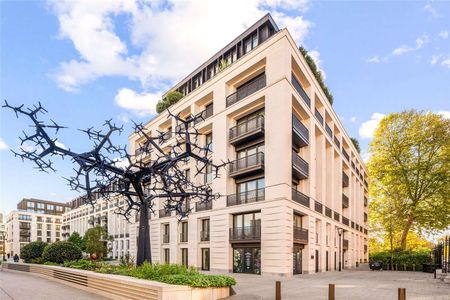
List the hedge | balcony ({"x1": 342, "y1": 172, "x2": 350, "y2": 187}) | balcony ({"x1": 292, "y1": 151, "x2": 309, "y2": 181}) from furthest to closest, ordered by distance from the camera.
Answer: balcony ({"x1": 342, "y1": 172, "x2": 350, "y2": 187}), the hedge, balcony ({"x1": 292, "y1": 151, "x2": 309, "y2": 181})

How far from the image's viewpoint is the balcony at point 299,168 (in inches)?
1069

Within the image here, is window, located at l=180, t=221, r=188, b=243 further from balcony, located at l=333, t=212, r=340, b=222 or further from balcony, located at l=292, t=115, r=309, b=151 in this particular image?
balcony, located at l=333, t=212, r=340, b=222

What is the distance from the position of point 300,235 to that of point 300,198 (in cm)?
278

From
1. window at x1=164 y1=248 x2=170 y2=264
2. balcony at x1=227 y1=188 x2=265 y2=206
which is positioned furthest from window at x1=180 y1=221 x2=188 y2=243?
balcony at x1=227 y1=188 x2=265 y2=206

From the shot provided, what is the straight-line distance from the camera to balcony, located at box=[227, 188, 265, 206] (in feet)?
89.4

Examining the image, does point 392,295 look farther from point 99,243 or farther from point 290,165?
point 99,243

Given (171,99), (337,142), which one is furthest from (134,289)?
(337,142)

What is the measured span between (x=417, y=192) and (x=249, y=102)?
2293cm

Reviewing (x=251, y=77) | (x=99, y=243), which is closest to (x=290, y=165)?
(x=251, y=77)

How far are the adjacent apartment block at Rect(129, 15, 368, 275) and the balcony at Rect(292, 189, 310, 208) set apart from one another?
6 centimetres

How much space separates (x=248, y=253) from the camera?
89.4 ft

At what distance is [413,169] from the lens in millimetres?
38812

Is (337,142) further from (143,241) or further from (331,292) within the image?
(331,292)

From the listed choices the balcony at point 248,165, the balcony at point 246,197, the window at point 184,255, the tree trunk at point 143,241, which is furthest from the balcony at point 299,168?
the tree trunk at point 143,241
